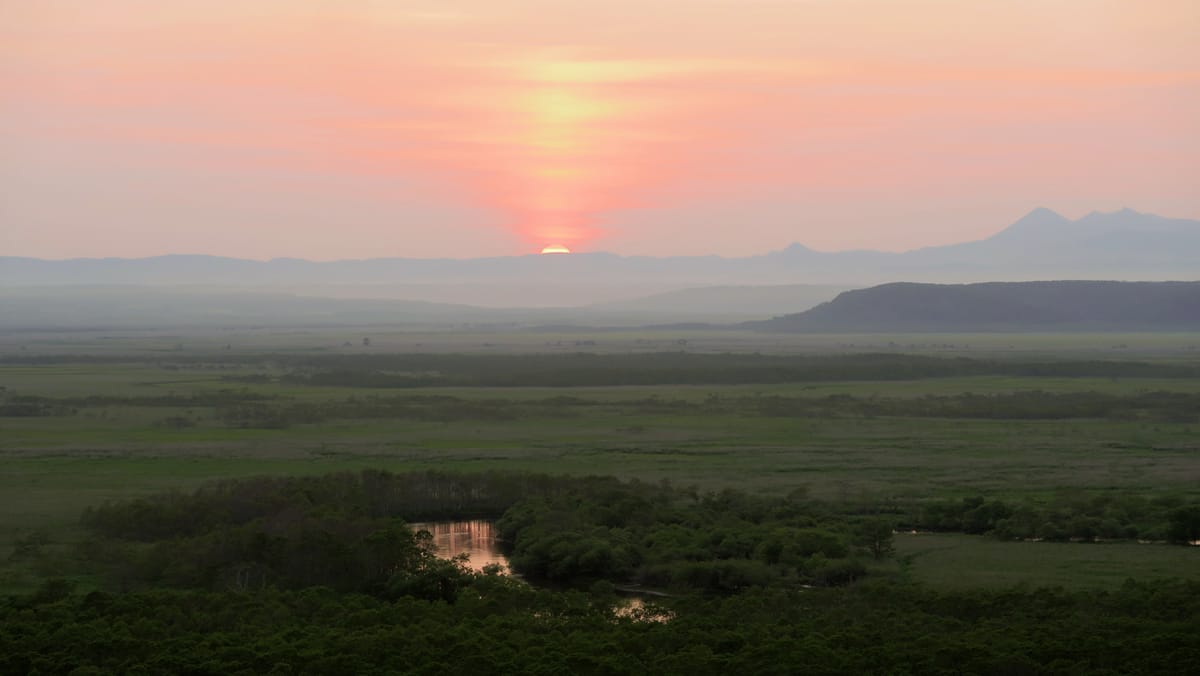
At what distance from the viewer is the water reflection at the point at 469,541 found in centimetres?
4128

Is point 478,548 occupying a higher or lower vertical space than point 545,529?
lower

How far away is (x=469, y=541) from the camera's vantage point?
44.5 meters

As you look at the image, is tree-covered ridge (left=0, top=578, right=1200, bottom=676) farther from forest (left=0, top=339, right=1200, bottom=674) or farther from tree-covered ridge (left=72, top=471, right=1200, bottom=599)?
tree-covered ridge (left=72, top=471, right=1200, bottom=599)

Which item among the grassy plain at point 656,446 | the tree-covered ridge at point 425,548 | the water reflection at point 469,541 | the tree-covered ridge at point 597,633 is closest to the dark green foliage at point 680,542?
the tree-covered ridge at point 425,548

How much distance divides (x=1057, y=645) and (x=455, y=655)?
11800 millimetres

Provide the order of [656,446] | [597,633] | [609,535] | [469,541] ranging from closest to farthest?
[597,633] → [609,535] → [469,541] → [656,446]

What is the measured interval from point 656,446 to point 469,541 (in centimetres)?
2154

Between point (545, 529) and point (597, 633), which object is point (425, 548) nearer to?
point (545, 529)

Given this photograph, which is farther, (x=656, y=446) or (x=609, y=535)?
(x=656, y=446)

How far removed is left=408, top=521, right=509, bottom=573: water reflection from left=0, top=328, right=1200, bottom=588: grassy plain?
30.6ft

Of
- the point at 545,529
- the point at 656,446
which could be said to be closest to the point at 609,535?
the point at 545,529

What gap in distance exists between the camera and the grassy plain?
1816 inches

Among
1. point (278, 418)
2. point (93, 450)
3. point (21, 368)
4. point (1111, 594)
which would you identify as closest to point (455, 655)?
point (1111, 594)

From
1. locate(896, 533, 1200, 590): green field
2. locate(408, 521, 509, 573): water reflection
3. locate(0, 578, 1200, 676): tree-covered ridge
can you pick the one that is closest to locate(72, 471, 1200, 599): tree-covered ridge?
locate(408, 521, 509, 573): water reflection
